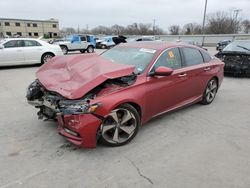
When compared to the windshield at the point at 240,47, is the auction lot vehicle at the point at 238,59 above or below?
below

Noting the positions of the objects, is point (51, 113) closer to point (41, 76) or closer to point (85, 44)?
point (41, 76)

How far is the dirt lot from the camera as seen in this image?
2.63 m

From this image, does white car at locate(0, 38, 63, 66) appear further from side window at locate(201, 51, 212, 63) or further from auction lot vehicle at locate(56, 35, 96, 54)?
auction lot vehicle at locate(56, 35, 96, 54)

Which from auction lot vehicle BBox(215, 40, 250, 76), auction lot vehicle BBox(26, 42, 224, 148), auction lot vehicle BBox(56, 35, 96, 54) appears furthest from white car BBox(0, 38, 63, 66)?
auction lot vehicle BBox(56, 35, 96, 54)

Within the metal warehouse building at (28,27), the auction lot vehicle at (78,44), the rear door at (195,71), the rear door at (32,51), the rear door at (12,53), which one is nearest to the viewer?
the rear door at (195,71)

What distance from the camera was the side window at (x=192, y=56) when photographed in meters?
4.52

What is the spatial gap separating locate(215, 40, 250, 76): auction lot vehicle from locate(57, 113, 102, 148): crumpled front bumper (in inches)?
292

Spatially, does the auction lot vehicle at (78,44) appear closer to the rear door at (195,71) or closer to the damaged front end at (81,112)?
the rear door at (195,71)

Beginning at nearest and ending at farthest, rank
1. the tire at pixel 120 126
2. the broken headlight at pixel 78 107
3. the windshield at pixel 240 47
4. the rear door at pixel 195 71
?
the broken headlight at pixel 78 107 → the tire at pixel 120 126 → the rear door at pixel 195 71 → the windshield at pixel 240 47

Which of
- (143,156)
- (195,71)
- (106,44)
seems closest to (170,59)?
(195,71)

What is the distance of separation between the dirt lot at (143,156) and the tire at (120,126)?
13 centimetres

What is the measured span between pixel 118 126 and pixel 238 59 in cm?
718

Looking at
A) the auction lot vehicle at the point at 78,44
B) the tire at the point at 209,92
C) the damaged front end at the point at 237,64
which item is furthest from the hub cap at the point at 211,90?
the auction lot vehicle at the point at 78,44

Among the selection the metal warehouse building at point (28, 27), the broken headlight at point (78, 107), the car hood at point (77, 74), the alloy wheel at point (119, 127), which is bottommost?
the alloy wheel at point (119, 127)
